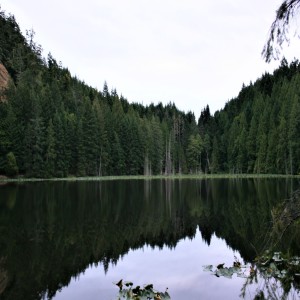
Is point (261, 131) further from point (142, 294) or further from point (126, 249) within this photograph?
point (142, 294)

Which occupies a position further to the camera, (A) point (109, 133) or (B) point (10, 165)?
(A) point (109, 133)

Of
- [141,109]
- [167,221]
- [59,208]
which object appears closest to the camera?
[167,221]

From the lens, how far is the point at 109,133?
3797 inches

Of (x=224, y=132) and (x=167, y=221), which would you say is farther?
(x=224, y=132)

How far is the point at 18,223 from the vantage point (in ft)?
66.0

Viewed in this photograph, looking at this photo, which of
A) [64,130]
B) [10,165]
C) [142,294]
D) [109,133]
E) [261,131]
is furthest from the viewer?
[261,131]

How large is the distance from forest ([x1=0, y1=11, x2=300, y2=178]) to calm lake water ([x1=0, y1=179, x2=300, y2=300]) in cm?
5328

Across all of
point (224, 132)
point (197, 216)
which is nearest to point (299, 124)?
point (224, 132)

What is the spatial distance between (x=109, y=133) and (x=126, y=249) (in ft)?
270

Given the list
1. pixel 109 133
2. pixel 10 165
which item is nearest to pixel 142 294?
pixel 10 165

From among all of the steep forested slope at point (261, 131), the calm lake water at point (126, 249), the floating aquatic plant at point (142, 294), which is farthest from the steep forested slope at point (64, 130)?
the floating aquatic plant at point (142, 294)

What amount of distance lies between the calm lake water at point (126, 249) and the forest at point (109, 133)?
53.3 meters

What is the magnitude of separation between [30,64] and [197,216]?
297 ft

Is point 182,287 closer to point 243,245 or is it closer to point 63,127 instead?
point 243,245
